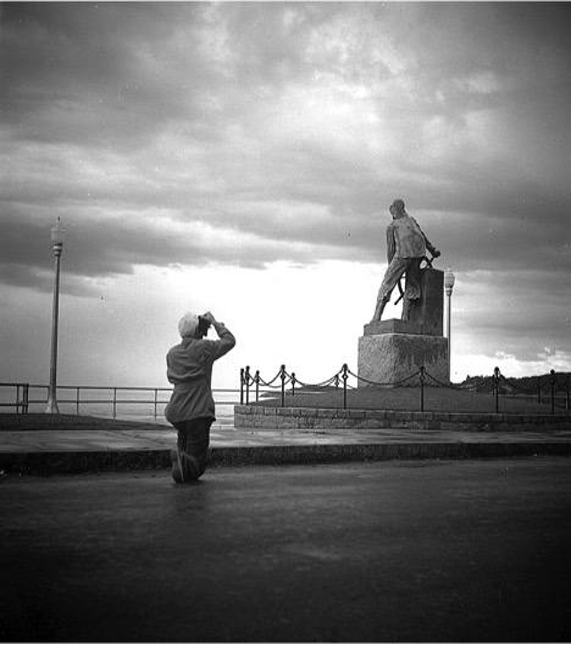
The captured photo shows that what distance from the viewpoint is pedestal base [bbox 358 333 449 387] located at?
20292 millimetres

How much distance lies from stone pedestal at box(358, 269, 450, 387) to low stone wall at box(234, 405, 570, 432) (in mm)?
3576

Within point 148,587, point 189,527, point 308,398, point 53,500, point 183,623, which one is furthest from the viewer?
point 308,398

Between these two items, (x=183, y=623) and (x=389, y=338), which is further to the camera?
(x=389, y=338)

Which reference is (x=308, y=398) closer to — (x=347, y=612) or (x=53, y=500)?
(x=53, y=500)

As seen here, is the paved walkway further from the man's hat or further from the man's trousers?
the man's hat

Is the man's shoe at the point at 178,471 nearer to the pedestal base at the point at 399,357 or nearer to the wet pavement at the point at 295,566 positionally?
the wet pavement at the point at 295,566

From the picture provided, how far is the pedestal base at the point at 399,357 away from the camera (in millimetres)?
20292

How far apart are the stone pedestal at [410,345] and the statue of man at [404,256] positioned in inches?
11.5

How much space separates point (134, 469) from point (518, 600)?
6.28 metres

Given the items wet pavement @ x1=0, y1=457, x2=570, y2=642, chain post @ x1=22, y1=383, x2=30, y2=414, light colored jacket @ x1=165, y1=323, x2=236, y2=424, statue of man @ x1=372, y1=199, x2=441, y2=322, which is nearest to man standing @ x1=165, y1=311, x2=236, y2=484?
light colored jacket @ x1=165, y1=323, x2=236, y2=424

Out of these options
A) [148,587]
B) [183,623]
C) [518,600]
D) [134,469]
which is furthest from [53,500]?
[518,600]

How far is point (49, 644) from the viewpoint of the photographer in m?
2.81

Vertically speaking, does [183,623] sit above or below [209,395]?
below

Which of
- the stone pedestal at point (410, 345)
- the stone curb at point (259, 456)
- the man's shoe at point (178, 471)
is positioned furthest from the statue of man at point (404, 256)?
the man's shoe at point (178, 471)
